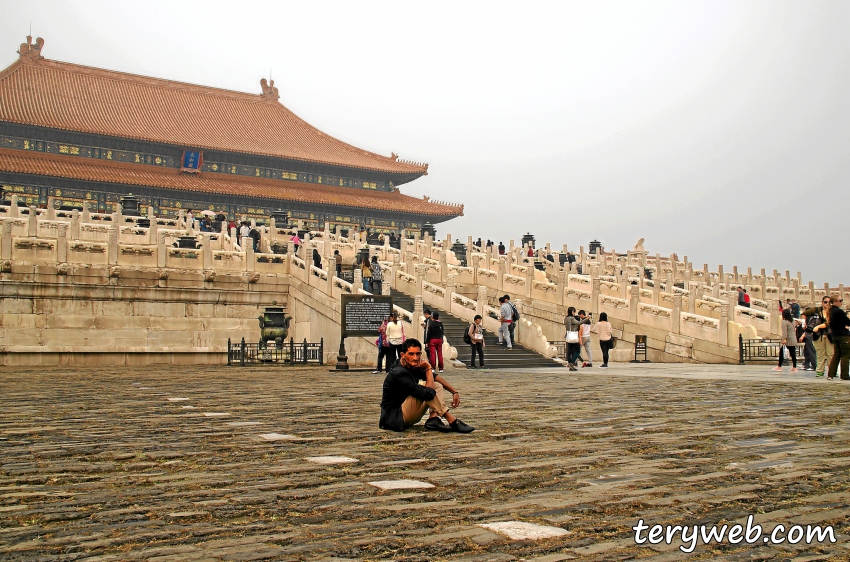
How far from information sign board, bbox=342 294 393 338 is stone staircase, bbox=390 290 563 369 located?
2805 millimetres

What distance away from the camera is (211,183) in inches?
1747

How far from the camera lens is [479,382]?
14.8m

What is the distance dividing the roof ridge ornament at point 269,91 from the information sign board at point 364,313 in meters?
40.5

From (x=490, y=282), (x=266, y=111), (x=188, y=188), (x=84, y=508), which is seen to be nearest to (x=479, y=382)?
(x=84, y=508)

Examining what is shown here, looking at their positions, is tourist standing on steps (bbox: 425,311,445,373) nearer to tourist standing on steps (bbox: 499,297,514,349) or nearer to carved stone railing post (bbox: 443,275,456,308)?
tourist standing on steps (bbox: 499,297,514,349)

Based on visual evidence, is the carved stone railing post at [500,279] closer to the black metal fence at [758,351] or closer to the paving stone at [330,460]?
the black metal fence at [758,351]

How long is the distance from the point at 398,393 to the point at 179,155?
1599 inches

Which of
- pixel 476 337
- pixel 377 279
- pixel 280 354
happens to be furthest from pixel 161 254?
A: pixel 476 337

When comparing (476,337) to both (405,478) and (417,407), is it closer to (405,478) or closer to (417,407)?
(417,407)

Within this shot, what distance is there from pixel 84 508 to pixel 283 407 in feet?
17.9

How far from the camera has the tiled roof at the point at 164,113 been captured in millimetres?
43875

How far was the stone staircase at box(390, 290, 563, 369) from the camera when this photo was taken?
20281mm

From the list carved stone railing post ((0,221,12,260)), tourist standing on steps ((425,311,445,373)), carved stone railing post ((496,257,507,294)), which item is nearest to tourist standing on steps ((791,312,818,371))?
tourist standing on steps ((425,311,445,373))

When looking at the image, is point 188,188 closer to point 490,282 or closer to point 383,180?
point 383,180
